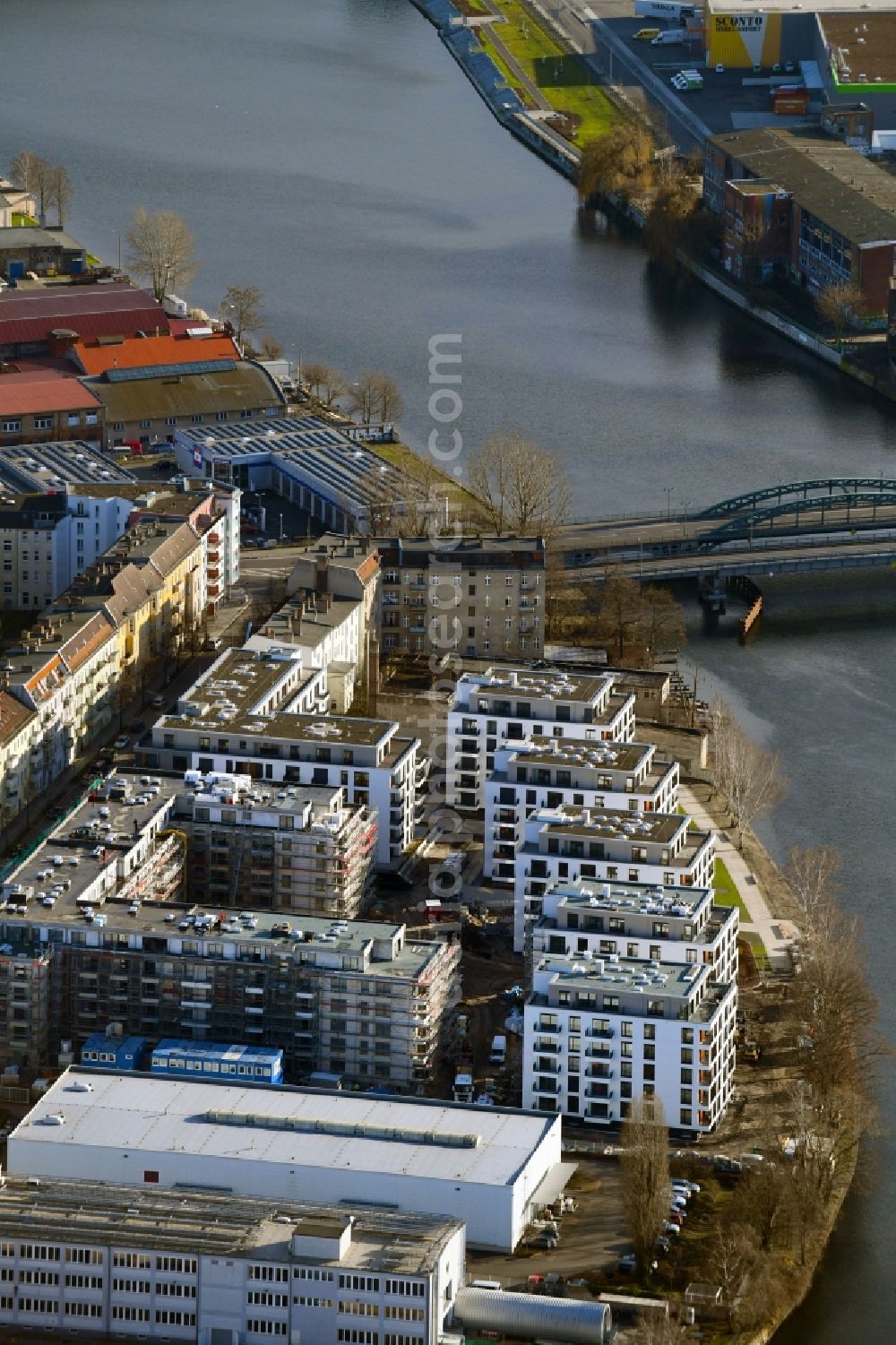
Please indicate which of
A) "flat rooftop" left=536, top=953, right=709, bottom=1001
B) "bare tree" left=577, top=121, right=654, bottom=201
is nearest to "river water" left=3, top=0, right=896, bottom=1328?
"bare tree" left=577, top=121, right=654, bottom=201

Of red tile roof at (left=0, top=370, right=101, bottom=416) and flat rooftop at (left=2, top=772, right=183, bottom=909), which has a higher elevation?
red tile roof at (left=0, top=370, right=101, bottom=416)

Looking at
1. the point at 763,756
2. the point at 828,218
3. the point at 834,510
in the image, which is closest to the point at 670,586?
the point at 834,510

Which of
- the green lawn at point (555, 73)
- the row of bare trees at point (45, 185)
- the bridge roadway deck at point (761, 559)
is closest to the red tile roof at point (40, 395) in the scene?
the bridge roadway deck at point (761, 559)

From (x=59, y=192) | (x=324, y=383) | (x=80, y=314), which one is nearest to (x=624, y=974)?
(x=324, y=383)

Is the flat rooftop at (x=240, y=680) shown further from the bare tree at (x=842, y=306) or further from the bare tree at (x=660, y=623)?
the bare tree at (x=842, y=306)

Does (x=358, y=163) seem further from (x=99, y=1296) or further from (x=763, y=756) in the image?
(x=99, y=1296)

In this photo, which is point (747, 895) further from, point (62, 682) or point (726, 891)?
point (62, 682)

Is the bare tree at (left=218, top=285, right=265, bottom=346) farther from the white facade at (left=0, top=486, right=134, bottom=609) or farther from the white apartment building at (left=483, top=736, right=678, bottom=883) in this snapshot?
the white apartment building at (left=483, top=736, right=678, bottom=883)
